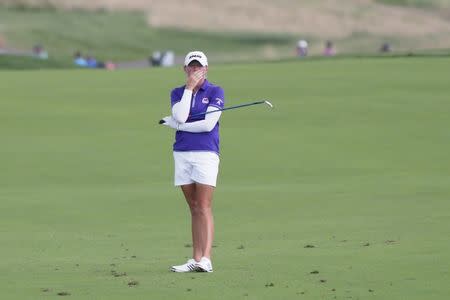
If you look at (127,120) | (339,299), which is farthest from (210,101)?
(127,120)

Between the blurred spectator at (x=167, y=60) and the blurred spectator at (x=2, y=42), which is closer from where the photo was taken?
the blurred spectator at (x=167, y=60)

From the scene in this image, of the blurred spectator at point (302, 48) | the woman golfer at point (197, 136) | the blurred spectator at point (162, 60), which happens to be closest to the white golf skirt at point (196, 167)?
the woman golfer at point (197, 136)

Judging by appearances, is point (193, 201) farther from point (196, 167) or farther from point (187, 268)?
point (187, 268)

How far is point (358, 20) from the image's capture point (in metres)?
60.1

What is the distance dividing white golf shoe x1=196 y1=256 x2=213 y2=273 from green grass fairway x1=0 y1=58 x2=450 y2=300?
15cm

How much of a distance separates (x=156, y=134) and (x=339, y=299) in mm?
16827

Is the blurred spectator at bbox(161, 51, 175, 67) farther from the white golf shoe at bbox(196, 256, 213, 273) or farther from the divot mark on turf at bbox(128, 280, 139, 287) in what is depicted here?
the divot mark on turf at bbox(128, 280, 139, 287)

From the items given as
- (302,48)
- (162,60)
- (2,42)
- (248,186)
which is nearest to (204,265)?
(248,186)

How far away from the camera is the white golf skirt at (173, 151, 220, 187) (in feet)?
39.3

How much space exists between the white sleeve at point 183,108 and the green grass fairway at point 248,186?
133cm

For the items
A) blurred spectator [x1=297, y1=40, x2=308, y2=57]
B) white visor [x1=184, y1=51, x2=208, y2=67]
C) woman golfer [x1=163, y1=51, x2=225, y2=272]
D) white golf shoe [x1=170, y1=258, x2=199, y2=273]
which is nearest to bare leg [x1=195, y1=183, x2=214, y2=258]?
woman golfer [x1=163, y1=51, x2=225, y2=272]

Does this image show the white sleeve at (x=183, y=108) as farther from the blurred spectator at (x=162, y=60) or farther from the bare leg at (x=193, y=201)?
the blurred spectator at (x=162, y=60)

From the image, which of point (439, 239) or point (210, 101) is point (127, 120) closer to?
point (439, 239)

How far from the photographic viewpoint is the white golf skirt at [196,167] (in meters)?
12.0
